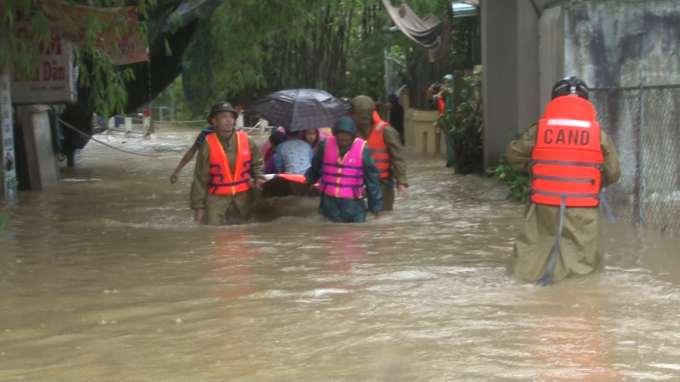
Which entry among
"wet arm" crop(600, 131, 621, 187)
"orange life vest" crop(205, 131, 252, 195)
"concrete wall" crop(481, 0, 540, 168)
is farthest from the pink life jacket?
"concrete wall" crop(481, 0, 540, 168)

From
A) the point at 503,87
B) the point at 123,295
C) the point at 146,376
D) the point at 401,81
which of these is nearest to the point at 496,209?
the point at 503,87

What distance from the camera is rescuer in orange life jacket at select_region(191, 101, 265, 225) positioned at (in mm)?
10312

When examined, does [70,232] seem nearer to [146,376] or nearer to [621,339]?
[146,376]

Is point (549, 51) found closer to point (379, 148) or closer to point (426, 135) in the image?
point (379, 148)

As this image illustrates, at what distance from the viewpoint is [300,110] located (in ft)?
38.5

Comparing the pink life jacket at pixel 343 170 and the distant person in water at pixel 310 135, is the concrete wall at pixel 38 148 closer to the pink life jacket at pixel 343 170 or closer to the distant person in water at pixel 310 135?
the distant person in water at pixel 310 135

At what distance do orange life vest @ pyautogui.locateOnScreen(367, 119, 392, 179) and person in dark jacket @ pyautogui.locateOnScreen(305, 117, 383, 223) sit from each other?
95 cm

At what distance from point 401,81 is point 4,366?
77.8ft

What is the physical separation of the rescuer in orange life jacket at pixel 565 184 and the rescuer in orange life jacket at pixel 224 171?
3.59m

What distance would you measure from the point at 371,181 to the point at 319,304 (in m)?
3.22

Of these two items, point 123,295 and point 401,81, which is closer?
point 123,295

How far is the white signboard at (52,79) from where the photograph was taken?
543 inches

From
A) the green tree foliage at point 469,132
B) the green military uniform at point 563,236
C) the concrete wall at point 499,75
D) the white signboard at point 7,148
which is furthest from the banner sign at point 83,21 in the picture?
the green tree foliage at point 469,132

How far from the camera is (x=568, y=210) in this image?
24.5 feet
